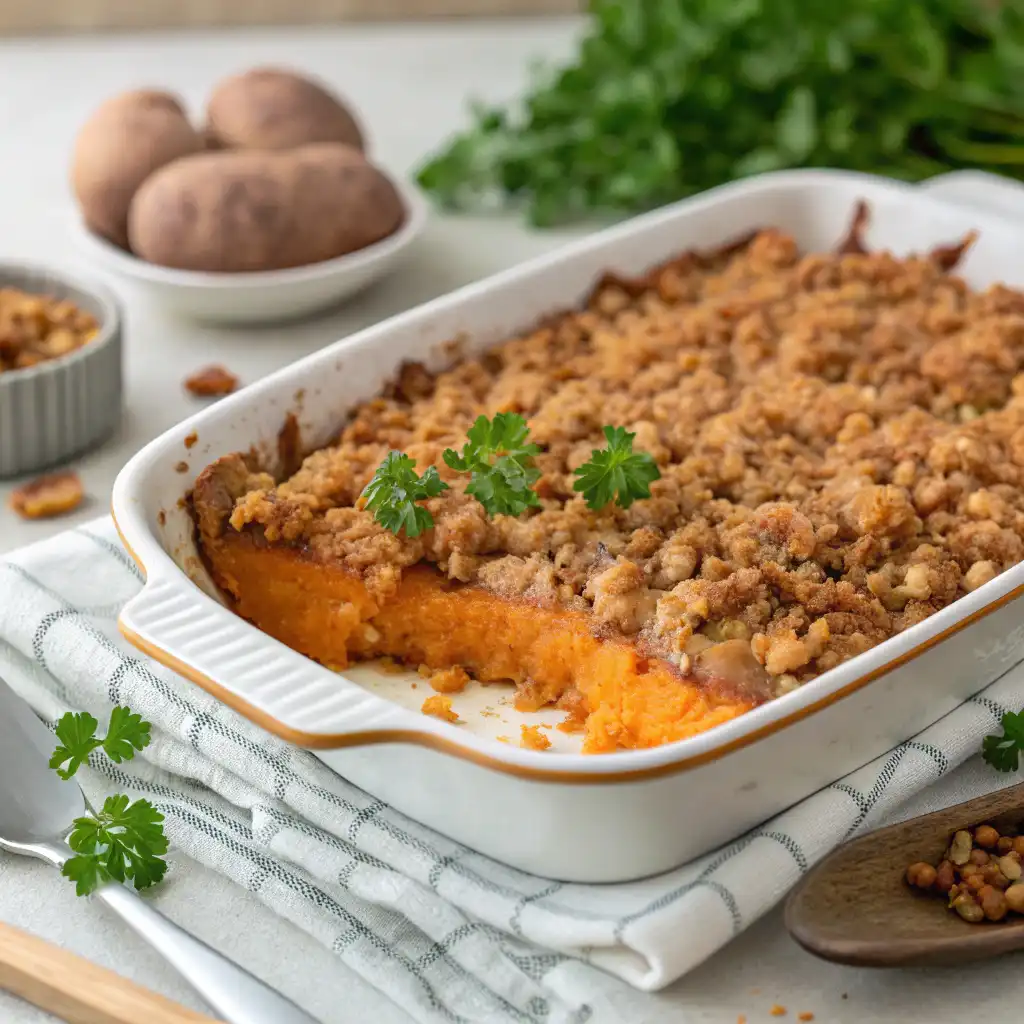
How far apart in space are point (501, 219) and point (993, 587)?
6.49 ft

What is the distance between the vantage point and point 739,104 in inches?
130

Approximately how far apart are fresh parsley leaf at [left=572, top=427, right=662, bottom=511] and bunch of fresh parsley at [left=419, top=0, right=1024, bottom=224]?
1.42 metres

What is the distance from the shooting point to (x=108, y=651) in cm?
196

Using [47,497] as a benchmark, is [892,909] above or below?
above

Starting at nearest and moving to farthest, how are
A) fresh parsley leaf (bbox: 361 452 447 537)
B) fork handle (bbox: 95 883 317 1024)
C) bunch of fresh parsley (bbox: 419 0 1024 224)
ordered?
fork handle (bbox: 95 883 317 1024) < fresh parsley leaf (bbox: 361 452 447 537) < bunch of fresh parsley (bbox: 419 0 1024 224)

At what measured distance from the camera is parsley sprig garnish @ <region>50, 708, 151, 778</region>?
175cm

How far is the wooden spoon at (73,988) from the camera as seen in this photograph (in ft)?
4.83

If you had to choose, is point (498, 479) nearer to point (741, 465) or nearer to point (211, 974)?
point (741, 465)

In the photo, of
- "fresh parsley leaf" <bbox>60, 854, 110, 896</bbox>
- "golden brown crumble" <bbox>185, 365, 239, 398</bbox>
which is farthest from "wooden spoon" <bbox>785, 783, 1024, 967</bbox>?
"golden brown crumble" <bbox>185, 365, 239, 398</bbox>

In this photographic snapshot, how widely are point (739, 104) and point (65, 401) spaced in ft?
5.32

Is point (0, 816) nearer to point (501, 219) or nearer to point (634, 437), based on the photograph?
point (634, 437)

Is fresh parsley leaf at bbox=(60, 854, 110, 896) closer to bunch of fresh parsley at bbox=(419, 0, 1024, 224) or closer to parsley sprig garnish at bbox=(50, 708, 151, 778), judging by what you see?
parsley sprig garnish at bbox=(50, 708, 151, 778)

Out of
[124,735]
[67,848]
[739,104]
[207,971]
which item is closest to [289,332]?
[739,104]

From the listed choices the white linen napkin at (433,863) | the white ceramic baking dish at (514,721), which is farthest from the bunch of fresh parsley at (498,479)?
the white linen napkin at (433,863)
